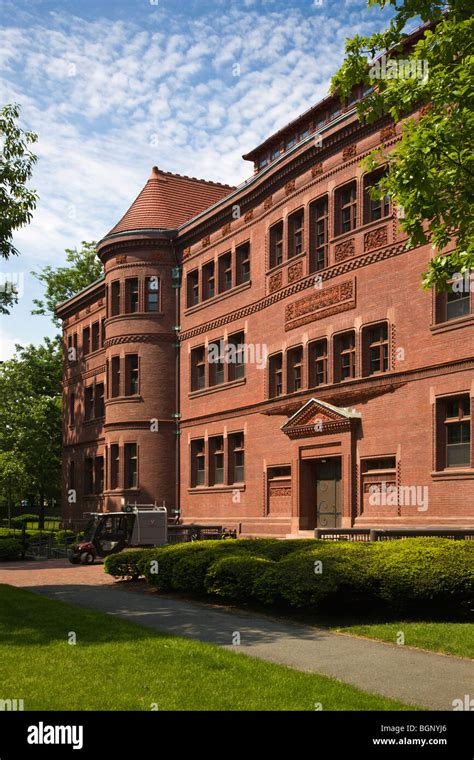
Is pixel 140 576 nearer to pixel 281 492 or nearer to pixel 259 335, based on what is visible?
pixel 281 492

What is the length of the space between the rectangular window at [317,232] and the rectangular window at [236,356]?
18.9 ft

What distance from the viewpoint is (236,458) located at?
34.5m

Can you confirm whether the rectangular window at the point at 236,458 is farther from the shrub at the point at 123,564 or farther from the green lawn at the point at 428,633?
the green lawn at the point at 428,633

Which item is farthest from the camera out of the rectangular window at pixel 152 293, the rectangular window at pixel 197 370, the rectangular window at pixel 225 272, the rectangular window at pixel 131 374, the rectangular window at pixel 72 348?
the rectangular window at pixel 72 348

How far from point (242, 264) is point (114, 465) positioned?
12594mm

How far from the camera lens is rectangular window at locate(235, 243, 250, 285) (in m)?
34.4

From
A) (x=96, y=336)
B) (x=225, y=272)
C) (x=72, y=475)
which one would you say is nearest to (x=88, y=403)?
(x=96, y=336)

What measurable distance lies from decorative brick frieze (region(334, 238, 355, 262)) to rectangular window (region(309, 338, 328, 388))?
2.96 metres

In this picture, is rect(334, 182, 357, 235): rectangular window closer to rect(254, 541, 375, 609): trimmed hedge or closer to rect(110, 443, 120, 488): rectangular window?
rect(254, 541, 375, 609): trimmed hedge

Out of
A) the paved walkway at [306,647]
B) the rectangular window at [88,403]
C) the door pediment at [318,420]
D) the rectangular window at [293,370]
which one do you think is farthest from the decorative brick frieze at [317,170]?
the rectangular window at [88,403]

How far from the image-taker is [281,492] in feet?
101

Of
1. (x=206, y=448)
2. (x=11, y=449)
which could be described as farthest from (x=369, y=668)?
(x=11, y=449)

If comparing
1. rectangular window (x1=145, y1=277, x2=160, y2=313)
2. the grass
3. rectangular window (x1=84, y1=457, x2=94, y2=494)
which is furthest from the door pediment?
rectangular window (x1=84, y1=457, x2=94, y2=494)

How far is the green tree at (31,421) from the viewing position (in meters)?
53.6
